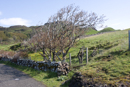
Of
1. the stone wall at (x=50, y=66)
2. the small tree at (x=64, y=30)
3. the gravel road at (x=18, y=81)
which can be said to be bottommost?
the gravel road at (x=18, y=81)

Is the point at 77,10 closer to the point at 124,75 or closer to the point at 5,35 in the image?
the point at 124,75

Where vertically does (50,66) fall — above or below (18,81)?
above

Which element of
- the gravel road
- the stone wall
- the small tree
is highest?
the small tree

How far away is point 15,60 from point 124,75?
17632 millimetres

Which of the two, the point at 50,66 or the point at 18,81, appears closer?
the point at 18,81

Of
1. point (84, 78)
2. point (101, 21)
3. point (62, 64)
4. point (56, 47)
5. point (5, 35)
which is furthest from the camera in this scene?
point (5, 35)

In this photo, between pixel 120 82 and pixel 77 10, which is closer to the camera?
pixel 120 82

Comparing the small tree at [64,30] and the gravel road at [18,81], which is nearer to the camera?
the gravel road at [18,81]

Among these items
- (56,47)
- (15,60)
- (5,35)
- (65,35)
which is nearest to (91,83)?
(56,47)

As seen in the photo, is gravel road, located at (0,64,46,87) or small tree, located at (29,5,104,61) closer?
gravel road, located at (0,64,46,87)

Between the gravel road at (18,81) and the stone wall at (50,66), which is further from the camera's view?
the stone wall at (50,66)

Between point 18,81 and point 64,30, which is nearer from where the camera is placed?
point 18,81

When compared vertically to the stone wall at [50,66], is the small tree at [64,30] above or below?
above

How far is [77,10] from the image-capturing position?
15.6 meters
